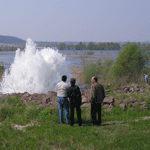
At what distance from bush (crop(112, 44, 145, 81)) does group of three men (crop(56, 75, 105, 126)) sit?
4495cm

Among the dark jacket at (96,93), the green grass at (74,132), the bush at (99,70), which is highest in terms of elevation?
the dark jacket at (96,93)

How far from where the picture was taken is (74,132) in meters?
16.4

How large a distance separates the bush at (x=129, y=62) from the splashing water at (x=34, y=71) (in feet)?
70.6

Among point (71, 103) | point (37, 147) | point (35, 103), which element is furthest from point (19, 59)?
point (37, 147)

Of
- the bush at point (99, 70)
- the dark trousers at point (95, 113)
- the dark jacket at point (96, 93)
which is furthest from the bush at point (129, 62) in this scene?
the dark jacket at point (96, 93)

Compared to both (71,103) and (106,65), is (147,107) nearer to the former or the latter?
(71,103)

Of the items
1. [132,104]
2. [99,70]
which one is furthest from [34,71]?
[99,70]

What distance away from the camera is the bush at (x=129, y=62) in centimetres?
6387

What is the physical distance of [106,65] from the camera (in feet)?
238

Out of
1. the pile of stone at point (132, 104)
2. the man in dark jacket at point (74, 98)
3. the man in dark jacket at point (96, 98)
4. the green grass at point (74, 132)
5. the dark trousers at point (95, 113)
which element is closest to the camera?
the green grass at point (74, 132)

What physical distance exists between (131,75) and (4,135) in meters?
47.7

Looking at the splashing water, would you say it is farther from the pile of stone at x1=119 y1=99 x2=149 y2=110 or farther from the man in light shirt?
the man in light shirt

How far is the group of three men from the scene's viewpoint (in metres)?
17.8

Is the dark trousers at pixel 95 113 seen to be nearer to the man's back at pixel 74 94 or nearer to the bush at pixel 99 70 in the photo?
the man's back at pixel 74 94
